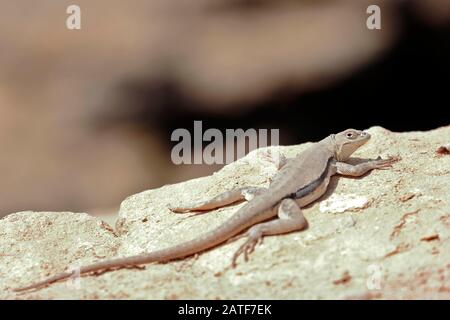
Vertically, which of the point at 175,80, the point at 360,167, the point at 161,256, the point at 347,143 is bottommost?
the point at 161,256

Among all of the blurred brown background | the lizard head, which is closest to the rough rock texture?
the lizard head

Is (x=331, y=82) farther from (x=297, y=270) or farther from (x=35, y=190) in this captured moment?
(x=297, y=270)

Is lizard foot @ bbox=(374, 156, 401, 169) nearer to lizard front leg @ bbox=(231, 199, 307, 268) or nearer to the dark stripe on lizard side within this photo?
the dark stripe on lizard side

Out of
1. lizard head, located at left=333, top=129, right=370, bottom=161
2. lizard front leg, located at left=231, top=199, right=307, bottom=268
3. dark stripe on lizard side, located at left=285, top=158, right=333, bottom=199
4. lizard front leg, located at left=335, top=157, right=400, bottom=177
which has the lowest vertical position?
lizard front leg, located at left=231, top=199, right=307, bottom=268

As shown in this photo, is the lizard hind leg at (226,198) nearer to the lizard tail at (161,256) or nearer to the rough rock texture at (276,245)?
the rough rock texture at (276,245)

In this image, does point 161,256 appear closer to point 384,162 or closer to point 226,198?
point 226,198

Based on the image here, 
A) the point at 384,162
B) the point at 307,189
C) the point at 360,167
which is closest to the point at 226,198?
the point at 307,189

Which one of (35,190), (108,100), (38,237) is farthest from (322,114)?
(38,237)
